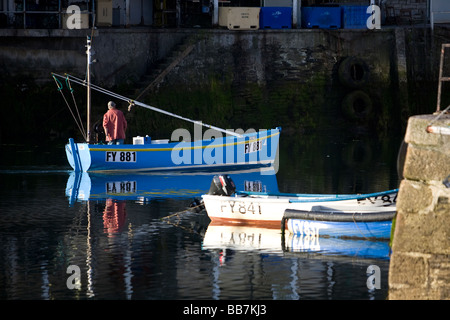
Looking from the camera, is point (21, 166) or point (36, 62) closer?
point (21, 166)

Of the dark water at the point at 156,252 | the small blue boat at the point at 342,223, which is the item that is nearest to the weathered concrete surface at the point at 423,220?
the dark water at the point at 156,252

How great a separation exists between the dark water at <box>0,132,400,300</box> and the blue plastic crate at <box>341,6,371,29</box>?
1579 centimetres

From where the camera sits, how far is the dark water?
14.1 m

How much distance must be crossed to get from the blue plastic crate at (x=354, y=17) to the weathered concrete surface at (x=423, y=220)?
31392mm

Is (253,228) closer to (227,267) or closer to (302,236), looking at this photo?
(302,236)

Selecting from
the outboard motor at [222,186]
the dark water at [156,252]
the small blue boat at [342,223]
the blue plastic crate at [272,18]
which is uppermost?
the blue plastic crate at [272,18]

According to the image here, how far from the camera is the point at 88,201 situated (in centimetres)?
2281

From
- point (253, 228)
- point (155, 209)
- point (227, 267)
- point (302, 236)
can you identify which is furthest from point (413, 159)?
point (155, 209)

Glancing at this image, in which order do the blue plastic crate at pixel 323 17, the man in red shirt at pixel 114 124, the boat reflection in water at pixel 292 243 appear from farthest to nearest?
1. the blue plastic crate at pixel 323 17
2. the man in red shirt at pixel 114 124
3. the boat reflection in water at pixel 292 243

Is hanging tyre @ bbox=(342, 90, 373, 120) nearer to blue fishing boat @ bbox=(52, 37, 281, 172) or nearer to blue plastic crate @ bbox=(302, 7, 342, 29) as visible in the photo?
blue plastic crate @ bbox=(302, 7, 342, 29)

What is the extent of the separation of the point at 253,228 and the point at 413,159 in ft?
28.6

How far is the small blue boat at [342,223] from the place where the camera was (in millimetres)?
17234

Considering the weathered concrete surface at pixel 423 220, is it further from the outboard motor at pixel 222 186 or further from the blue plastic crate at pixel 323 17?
the blue plastic crate at pixel 323 17

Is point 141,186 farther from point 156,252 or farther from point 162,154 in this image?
point 156,252
